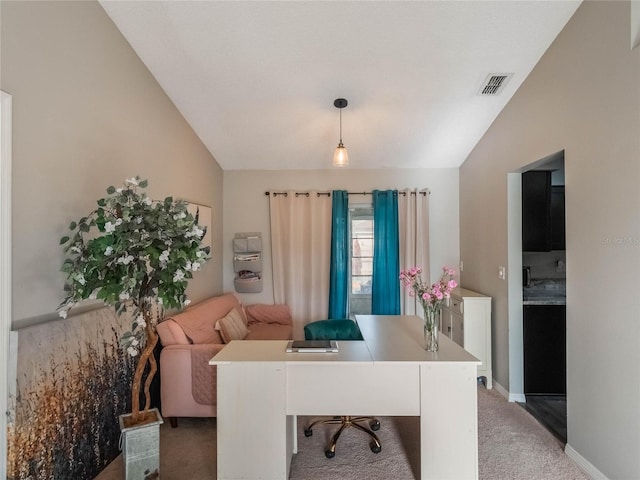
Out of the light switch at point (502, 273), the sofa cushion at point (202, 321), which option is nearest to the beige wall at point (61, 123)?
the sofa cushion at point (202, 321)

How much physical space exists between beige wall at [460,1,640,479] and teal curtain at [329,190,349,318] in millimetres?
2196

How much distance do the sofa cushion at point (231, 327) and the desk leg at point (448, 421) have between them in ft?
5.98

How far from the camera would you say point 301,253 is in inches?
169

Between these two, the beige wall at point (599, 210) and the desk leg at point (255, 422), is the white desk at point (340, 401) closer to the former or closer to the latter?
the desk leg at point (255, 422)

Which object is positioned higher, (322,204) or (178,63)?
(178,63)

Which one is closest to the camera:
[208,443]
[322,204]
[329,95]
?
[208,443]

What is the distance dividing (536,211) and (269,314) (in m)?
3.16

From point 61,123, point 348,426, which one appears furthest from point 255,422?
point 61,123

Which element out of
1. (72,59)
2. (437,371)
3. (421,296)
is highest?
(72,59)

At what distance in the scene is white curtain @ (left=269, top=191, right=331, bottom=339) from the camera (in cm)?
426

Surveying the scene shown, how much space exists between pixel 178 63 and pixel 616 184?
3.14m

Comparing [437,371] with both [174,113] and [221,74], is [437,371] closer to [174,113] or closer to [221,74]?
[221,74]

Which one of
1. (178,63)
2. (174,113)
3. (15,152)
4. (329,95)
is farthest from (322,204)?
(15,152)

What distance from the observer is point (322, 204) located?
4.31 metres
